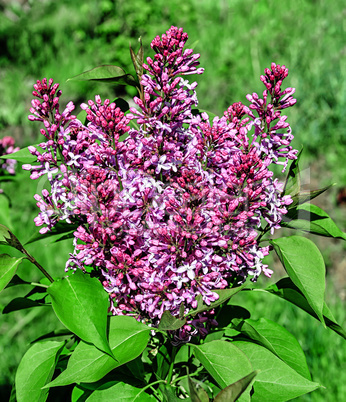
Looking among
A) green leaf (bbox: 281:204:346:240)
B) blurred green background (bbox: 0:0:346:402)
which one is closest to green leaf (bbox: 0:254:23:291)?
green leaf (bbox: 281:204:346:240)

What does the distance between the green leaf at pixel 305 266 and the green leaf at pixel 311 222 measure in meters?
0.08

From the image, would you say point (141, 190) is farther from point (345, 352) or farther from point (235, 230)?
point (345, 352)

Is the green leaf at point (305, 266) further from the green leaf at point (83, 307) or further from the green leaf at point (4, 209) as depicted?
the green leaf at point (4, 209)

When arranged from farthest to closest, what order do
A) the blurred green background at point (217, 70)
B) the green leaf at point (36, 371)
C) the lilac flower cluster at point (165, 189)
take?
the blurred green background at point (217, 70) → the green leaf at point (36, 371) → the lilac flower cluster at point (165, 189)

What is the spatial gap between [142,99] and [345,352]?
2023mm

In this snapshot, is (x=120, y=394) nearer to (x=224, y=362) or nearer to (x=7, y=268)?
(x=224, y=362)

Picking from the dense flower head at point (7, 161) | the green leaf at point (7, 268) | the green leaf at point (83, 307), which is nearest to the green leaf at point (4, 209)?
the dense flower head at point (7, 161)

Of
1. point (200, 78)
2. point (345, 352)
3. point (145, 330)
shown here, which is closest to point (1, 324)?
point (345, 352)

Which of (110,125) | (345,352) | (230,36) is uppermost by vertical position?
(230,36)

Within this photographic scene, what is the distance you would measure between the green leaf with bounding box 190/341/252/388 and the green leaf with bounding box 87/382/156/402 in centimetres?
17

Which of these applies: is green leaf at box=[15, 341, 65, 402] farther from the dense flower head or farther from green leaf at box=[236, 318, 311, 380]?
the dense flower head

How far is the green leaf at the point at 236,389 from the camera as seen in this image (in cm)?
76

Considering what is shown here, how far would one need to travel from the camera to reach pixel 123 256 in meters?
0.89

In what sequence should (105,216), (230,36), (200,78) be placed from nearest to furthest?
(105,216), (200,78), (230,36)
